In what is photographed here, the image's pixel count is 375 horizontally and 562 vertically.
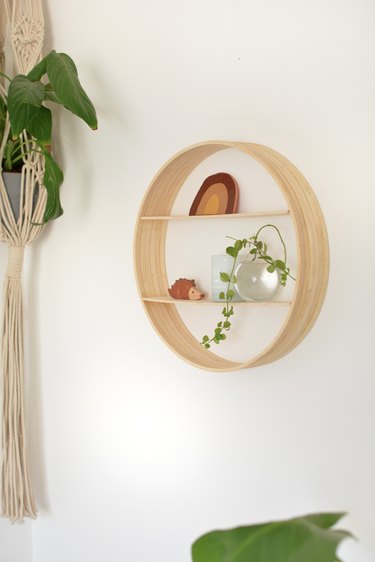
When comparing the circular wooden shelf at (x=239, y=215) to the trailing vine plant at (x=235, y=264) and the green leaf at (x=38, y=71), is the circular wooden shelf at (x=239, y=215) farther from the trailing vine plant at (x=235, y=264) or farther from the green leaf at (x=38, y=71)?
the green leaf at (x=38, y=71)

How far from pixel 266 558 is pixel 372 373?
95 centimetres

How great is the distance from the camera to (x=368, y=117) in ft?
5.77

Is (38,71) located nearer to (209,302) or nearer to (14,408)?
(209,302)

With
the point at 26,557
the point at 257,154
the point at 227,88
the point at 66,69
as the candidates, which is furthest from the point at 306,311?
the point at 26,557

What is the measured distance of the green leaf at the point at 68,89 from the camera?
200 centimetres

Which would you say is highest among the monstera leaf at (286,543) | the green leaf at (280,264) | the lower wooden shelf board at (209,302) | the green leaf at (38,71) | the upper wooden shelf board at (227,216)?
the green leaf at (38,71)

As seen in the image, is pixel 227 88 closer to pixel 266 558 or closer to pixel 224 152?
pixel 224 152

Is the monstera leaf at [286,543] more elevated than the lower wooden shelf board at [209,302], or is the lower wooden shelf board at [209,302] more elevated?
the lower wooden shelf board at [209,302]

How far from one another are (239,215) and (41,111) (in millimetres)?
683

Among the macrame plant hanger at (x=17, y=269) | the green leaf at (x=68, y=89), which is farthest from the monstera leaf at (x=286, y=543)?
the macrame plant hanger at (x=17, y=269)

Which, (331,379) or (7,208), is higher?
(7,208)

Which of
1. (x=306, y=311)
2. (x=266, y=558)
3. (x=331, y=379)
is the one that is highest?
(x=306, y=311)

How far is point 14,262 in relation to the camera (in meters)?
2.32

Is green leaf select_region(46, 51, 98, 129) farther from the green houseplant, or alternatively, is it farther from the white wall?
the white wall
